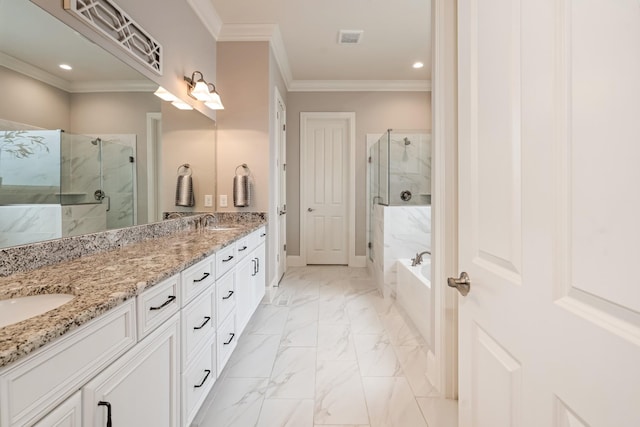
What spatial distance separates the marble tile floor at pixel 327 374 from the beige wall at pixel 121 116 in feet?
3.86

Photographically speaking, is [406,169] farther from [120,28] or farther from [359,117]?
[120,28]

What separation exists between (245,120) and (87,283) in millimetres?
2448

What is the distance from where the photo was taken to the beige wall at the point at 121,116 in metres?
1.41

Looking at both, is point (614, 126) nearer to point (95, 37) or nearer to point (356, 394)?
point (356, 394)

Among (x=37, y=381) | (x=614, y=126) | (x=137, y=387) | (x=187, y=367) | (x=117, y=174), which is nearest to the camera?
(x=614, y=126)

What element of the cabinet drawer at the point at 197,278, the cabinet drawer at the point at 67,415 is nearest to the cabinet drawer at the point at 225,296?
the cabinet drawer at the point at 197,278

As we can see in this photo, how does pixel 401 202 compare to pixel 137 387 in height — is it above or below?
above

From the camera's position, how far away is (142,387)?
38.5 inches

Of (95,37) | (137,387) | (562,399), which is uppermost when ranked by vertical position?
(95,37)

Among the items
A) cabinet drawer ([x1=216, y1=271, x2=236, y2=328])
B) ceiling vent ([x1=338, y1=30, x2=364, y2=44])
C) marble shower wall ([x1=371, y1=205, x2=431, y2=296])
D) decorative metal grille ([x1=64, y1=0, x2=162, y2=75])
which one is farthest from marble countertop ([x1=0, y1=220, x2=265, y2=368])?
ceiling vent ([x1=338, y1=30, x2=364, y2=44])

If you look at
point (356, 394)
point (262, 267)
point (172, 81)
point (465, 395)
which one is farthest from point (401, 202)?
point (465, 395)

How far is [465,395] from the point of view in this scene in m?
0.96

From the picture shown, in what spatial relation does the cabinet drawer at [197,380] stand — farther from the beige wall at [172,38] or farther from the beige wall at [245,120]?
the beige wall at [245,120]

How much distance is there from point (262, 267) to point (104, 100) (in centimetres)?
186
